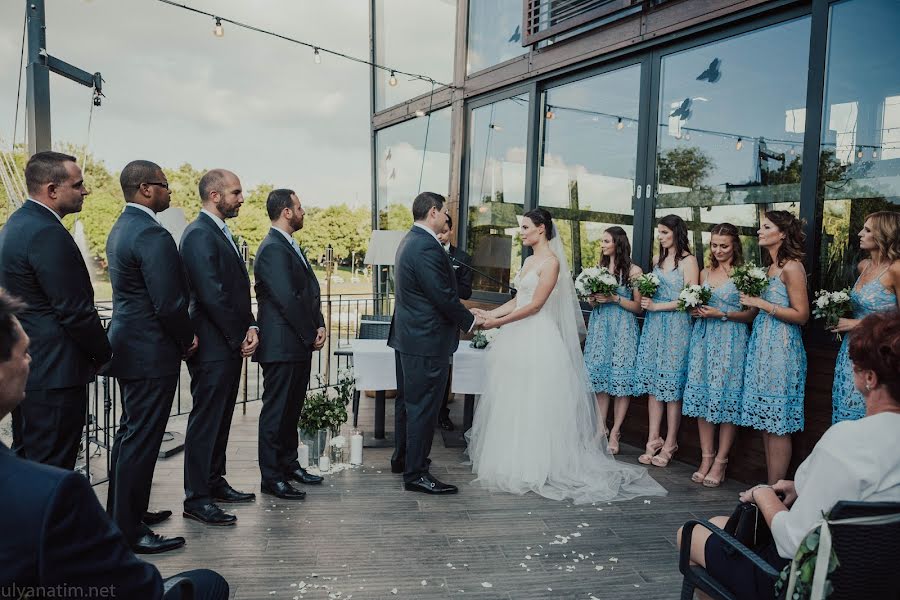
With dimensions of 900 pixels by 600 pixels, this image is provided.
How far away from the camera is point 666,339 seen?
4.86m

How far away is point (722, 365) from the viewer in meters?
4.42

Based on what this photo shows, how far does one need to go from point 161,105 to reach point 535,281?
42.1m

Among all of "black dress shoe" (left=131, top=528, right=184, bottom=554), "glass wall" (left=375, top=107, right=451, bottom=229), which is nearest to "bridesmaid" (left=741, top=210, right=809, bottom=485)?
"black dress shoe" (left=131, top=528, right=184, bottom=554)

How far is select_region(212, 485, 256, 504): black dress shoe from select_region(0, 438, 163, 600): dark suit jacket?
2996mm

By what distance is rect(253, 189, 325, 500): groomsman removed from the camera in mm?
3890

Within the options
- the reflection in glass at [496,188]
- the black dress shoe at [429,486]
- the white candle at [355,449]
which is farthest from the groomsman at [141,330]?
the reflection in glass at [496,188]

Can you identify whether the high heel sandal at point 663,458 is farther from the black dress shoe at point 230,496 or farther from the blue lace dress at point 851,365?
the black dress shoe at point 230,496

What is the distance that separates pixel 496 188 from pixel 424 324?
4.12m

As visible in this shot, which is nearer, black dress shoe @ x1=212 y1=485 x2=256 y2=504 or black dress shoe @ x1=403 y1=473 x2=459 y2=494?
black dress shoe @ x1=212 y1=485 x2=256 y2=504

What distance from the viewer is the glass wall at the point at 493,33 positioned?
24.4 ft

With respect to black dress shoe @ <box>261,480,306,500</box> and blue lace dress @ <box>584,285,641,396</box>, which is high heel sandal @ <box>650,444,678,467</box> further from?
black dress shoe @ <box>261,480,306,500</box>

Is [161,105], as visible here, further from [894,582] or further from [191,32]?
[894,582]

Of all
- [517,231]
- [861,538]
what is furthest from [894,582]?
[517,231]

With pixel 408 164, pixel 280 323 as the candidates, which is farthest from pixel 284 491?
pixel 408 164
